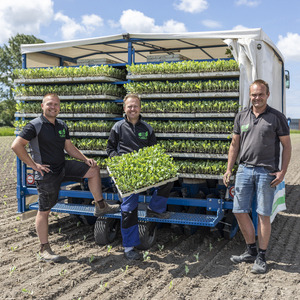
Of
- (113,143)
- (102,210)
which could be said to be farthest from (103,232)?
(113,143)

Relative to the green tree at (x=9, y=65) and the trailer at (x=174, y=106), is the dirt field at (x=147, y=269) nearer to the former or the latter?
the trailer at (x=174, y=106)

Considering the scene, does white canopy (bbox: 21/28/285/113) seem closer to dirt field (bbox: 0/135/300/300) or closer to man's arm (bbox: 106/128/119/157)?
man's arm (bbox: 106/128/119/157)

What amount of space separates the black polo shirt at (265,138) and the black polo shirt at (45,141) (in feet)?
7.93

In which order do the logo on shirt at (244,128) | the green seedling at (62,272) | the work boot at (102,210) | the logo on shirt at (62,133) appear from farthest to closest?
the work boot at (102,210) → the logo on shirt at (62,133) → the logo on shirt at (244,128) → the green seedling at (62,272)

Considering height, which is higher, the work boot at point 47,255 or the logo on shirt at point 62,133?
the logo on shirt at point 62,133

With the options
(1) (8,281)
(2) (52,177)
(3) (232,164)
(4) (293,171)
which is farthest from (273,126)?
(4) (293,171)

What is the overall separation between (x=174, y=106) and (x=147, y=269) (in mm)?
2375

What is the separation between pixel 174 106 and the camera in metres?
5.59

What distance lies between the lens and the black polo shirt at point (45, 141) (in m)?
4.77

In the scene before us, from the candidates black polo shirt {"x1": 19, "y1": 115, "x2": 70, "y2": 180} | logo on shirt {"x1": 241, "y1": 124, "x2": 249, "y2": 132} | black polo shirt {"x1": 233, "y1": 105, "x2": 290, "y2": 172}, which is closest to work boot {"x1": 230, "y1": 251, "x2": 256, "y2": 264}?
black polo shirt {"x1": 233, "y1": 105, "x2": 290, "y2": 172}

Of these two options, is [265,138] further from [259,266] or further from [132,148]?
[132,148]

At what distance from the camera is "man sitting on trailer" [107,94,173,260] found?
487cm

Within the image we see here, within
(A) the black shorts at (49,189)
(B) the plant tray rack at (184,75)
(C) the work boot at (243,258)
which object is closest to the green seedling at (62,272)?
(A) the black shorts at (49,189)

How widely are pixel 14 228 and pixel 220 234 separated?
335 cm
